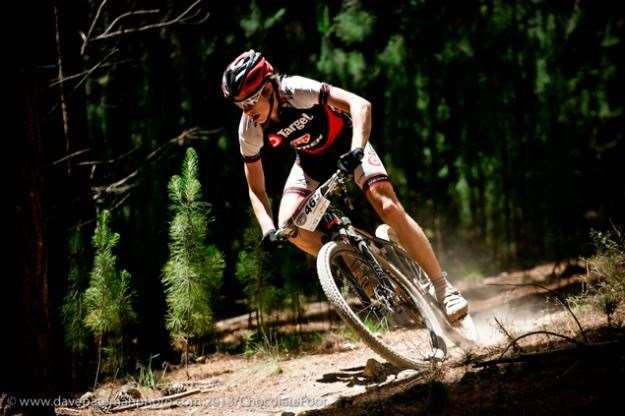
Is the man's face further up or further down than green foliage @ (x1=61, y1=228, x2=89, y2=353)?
further up

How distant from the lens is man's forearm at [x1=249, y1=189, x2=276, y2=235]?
364cm

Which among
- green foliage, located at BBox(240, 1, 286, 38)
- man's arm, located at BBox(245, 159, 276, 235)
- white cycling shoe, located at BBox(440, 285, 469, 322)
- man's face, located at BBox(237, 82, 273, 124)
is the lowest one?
white cycling shoe, located at BBox(440, 285, 469, 322)

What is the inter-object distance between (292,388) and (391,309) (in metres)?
0.80

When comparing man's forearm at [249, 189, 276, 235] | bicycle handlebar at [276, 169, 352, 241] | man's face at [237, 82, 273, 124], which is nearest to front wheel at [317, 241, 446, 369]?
bicycle handlebar at [276, 169, 352, 241]

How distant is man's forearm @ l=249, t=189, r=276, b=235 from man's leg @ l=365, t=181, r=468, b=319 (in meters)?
0.67

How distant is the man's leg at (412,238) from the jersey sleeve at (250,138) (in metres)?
0.79

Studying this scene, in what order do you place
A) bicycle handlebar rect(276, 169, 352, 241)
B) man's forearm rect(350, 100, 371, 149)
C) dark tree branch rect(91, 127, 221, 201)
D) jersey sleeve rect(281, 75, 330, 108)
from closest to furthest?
bicycle handlebar rect(276, 169, 352, 241) < man's forearm rect(350, 100, 371, 149) < jersey sleeve rect(281, 75, 330, 108) < dark tree branch rect(91, 127, 221, 201)

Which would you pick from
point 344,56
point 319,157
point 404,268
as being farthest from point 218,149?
point 404,268

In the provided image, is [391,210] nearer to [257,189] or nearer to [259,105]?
[257,189]

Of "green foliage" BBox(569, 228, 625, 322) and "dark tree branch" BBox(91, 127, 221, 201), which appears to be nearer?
"green foliage" BBox(569, 228, 625, 322)

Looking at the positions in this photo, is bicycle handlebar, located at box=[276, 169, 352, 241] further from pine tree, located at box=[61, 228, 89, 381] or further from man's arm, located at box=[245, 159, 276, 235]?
pine tree, located at box=[61, 228, 89, 381]

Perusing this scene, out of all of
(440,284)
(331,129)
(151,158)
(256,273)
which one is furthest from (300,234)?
(151,158)

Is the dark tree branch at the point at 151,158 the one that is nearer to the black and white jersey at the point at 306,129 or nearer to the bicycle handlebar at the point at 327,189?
the black and white jersey at the point at 306,129

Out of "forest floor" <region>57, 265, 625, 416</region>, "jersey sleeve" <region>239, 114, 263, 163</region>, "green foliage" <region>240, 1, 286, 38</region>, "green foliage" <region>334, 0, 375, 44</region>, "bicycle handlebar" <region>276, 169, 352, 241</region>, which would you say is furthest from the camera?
"green foliage" <region>334, 0, 375, 44</region>
